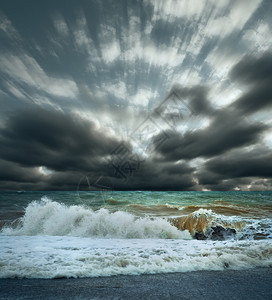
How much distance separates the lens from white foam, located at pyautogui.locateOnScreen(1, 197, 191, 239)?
24.6ft

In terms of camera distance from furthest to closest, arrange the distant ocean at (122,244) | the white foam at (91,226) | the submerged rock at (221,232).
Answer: the white foam at (91,226) → the submerged rock at (221,232) → the distant ocean at (122,244)

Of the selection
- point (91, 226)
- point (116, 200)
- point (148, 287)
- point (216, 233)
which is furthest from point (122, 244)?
point (116, 200)

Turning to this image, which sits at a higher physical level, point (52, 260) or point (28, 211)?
point (28, 211)

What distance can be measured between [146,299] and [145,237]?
536 cm

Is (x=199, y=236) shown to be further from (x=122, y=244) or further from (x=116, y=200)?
(x=116, y=200)

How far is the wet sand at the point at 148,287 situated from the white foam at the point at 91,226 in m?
4.62

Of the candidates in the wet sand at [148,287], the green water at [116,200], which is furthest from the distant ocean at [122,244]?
the green water at [116,200]

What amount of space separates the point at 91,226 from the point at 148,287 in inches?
231

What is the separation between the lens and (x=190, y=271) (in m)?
3.30

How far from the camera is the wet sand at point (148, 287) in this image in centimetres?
230

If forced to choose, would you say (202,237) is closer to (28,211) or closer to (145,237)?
(145,237)

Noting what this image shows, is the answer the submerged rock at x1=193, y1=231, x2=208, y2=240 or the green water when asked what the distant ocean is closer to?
the submerged rock at x1=193, y1=231, x2=208, y2=240

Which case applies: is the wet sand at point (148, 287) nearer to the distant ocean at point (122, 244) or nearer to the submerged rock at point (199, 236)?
the distant ocean at point (122, 244)

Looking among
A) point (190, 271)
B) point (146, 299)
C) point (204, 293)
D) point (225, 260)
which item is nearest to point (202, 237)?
point (225, 260)
